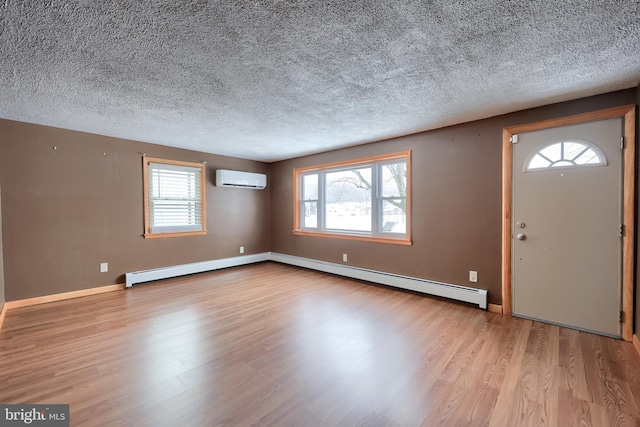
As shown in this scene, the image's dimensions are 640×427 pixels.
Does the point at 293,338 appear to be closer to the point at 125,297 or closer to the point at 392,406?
the point at 392,406

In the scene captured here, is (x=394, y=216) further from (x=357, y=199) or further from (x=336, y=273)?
(x=336, y=273)

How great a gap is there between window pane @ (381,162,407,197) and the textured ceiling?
3.39ft

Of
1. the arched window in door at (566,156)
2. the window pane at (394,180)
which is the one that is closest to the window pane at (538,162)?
the arched window in door at (566,156)

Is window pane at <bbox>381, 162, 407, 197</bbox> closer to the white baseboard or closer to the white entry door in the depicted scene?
the white baseboard

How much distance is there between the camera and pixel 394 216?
4.23 metres

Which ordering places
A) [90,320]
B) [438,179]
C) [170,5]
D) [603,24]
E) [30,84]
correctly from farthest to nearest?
[438,179], [90,320], [30,84], [603,24], [170,5]

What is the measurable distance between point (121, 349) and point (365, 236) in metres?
3.43

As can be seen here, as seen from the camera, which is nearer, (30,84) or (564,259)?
(30,84)

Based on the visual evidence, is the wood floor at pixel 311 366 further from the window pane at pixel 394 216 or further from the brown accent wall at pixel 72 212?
the window pane at pixel 394 216

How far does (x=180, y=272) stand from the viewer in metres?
4.68

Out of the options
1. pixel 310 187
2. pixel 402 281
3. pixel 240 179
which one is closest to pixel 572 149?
pixel 402 281

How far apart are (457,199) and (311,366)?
8.96 ft

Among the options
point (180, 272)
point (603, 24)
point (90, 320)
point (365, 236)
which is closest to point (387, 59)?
point (603, 24)

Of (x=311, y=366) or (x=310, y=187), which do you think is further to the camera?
(x=310, y=187)
